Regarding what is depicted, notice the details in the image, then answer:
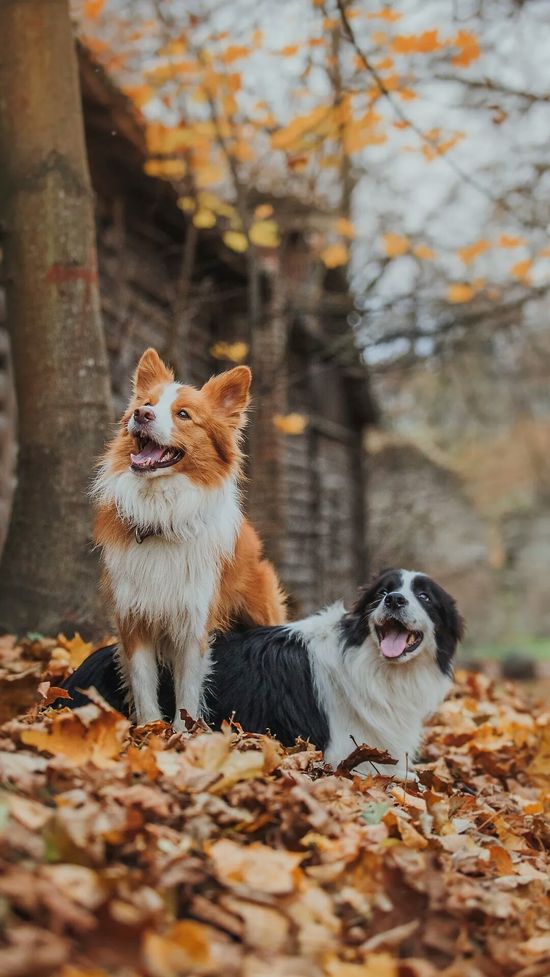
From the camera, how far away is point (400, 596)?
3.89 meters

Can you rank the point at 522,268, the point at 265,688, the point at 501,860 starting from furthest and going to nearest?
the point at 522,268, the point at 265,688, the point at 501,860

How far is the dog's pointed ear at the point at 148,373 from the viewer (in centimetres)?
368

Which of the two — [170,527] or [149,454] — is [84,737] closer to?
[170,527]

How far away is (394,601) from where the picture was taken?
3.88 meters

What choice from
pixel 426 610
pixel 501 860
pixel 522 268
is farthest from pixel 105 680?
pixel 522 268

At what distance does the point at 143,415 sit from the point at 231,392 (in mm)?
493

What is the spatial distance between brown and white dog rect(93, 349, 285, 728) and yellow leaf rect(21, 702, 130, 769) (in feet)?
3.20

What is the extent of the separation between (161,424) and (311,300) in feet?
34.4

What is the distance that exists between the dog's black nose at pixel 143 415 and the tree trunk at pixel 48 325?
156cm

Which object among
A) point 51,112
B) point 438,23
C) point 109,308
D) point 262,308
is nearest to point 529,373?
point 262,308

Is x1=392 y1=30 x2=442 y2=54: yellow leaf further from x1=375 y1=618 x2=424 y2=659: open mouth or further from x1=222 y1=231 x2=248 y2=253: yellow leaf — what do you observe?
x1=375 y1=618 x2=424 y2=659: open mouth

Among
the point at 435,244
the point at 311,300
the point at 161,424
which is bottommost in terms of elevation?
the point at 161,424

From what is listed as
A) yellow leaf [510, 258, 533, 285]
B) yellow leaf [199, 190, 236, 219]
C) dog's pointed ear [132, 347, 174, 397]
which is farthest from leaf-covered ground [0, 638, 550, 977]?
yellow leaf [510, 258, 533, 285]

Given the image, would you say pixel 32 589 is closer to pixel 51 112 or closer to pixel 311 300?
pixel 51 112
